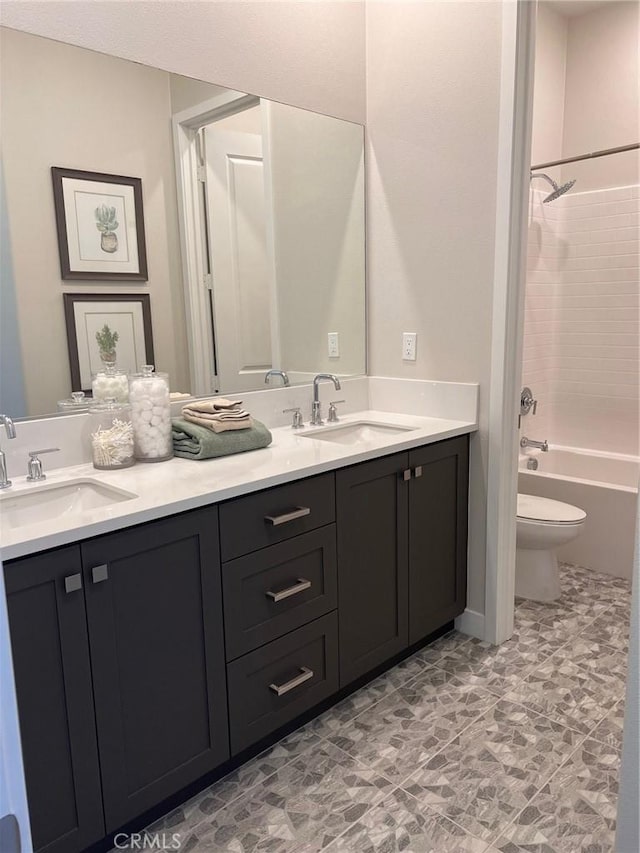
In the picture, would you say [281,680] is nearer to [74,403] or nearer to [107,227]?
[74,403]

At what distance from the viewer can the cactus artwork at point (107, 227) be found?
1.88 metres

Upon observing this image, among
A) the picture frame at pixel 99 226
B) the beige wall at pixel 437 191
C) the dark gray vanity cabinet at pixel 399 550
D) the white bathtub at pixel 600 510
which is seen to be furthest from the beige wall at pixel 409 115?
the white bathtub at pixel 600 510

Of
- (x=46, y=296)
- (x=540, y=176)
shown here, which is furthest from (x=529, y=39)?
(x=46, y=296)

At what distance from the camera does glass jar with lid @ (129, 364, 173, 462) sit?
189 cm

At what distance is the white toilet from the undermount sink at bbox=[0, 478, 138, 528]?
1.81 metres

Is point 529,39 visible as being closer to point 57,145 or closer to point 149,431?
point 57,145

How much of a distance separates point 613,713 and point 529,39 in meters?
2.19

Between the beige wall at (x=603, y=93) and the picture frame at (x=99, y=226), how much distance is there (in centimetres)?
269

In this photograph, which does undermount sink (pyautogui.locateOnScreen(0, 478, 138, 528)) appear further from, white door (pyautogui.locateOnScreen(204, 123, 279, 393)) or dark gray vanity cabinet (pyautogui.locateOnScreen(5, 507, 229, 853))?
white door (pyautogui.locateOnScreen(204, 123, 279, 393))

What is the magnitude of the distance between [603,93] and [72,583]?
12.1 ft

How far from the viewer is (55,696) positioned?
1340 mm

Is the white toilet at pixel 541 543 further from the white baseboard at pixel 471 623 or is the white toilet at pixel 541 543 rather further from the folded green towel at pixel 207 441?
the folded green towel at pixel 207 441

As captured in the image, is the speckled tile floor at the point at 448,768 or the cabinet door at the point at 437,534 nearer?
the speckled tile floor at the point at 448,768

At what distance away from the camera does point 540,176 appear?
344 cm
